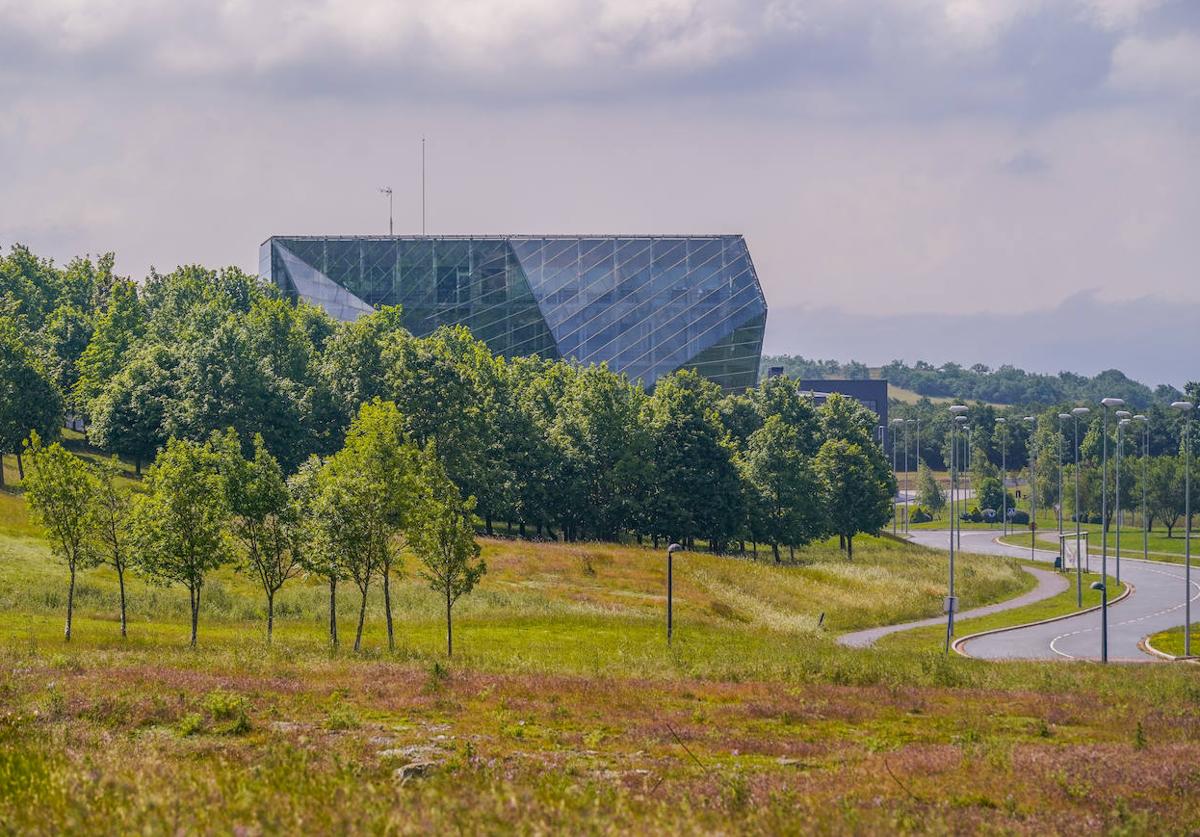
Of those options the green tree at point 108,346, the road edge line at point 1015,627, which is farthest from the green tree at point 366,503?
the green tree at point 108,346

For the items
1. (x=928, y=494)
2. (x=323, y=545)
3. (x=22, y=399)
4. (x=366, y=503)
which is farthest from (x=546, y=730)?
(x=928, y=494)

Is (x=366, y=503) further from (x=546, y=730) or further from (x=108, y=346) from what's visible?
(x=108, y=346)

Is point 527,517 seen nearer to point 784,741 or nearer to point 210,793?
point 784,741

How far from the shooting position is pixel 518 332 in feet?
436

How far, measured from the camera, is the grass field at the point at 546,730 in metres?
14.4

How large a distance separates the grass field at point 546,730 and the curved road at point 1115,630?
6.28 meters

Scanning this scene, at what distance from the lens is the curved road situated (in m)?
55.2

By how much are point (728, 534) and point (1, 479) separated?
1887 inches

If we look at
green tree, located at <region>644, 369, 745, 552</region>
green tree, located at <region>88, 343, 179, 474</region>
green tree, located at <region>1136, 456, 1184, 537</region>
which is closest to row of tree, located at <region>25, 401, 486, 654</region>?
green tree, located at <region>88, 343, 179, 474</region>

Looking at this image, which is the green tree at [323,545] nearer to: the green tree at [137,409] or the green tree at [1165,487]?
the green tree at [137,409]

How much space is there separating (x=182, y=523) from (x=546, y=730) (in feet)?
73.6

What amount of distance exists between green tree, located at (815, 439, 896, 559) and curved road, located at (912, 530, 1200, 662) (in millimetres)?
17532

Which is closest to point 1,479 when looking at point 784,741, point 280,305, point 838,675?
point 280,305

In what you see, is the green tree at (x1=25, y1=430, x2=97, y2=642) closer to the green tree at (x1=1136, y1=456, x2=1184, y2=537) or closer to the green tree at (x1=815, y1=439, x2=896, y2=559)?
the green tree at (x1=815, y1=439, x2=896, y2=559)
